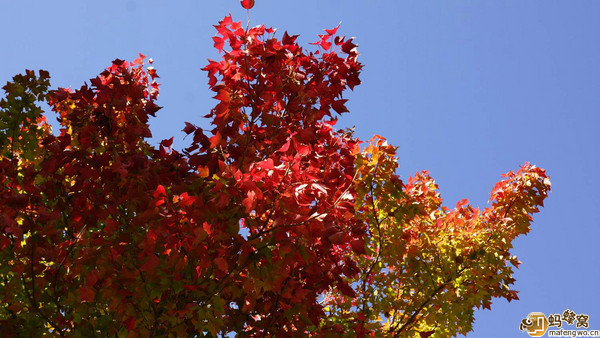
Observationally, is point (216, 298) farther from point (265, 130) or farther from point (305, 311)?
point (265, 130)

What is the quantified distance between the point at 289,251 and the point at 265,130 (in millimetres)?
1215

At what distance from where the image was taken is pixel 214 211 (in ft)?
11.1

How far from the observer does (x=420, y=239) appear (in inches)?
241

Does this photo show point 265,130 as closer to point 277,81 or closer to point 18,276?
point 277,81

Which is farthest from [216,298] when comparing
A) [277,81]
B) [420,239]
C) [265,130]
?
[420,239]

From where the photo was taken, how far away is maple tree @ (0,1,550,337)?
3432 millimetres

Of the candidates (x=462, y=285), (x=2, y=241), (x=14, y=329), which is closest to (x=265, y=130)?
(x=2, y=241)

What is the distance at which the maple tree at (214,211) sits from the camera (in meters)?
3.43

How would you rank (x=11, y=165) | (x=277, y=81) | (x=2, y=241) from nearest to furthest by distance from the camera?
(x=2, y=241)
(x=277, y=81)
(x=11, y=165)

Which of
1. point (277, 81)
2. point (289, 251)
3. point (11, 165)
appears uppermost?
point (277, 81)

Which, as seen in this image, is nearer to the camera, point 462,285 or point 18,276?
point 18,276

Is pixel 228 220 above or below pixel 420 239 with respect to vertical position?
below

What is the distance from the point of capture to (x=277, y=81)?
421 centimetres

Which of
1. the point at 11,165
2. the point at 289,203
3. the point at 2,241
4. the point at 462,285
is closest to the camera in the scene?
the point at 289,203
